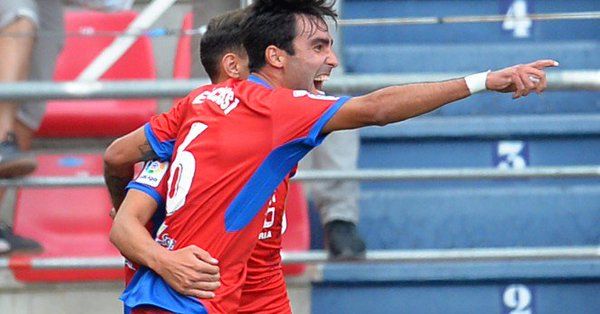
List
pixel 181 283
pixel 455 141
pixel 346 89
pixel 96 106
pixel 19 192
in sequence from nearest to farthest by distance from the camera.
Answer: pixel 181 283, pixel 346 89, pixel 19 192, pixel 96 106, pixel 455 141

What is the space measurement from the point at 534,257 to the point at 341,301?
90cm

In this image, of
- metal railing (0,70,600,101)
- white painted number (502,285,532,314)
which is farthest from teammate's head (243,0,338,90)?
white painted number (502,285,532,314)

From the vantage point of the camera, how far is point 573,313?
18.4 feet

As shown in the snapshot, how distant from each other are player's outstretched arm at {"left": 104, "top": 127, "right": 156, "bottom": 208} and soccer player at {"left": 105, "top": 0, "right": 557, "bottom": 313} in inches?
3.4

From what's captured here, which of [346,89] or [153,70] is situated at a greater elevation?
[153,70]

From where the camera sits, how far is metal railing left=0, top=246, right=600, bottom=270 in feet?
16.5

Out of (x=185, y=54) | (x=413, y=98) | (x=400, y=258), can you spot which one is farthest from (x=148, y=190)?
(x=185, y=54)

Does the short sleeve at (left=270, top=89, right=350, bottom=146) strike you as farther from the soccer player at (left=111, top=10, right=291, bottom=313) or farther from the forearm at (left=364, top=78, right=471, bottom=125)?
the soccer player at (left=111, top=10, right=291, bottom=313)

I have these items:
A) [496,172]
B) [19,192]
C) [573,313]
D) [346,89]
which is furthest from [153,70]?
[573,313]

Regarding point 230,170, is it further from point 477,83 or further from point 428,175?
point 428,175

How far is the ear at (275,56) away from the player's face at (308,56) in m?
0.02

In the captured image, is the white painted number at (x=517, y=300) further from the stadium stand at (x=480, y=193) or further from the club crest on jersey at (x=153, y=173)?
the club crest on jersey at (x=153, y=173)

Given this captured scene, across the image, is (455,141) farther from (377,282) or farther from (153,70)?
(153,70)

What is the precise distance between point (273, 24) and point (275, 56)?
3.6 inches
